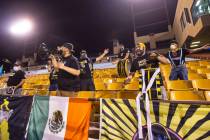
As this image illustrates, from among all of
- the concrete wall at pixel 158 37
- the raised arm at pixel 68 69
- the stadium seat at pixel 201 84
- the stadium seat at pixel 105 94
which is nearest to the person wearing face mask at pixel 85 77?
the stadium seat at pixel 105 94

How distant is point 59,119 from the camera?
7.46 feet

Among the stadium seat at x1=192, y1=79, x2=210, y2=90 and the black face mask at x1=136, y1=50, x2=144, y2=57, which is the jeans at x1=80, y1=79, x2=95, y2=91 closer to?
the black face mask at x1=136, y1=50, x2=144, y2=57

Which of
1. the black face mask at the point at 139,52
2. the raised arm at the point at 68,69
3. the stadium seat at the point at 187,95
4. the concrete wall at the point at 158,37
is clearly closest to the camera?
the stadium seat at the point at 187,95

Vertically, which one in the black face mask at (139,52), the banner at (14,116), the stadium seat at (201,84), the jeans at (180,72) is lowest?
the banner at (14,116)

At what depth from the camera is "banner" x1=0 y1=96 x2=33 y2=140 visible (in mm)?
2669

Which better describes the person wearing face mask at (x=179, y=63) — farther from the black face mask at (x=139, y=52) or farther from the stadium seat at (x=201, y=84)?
the black face mask at (x=139, y=52)

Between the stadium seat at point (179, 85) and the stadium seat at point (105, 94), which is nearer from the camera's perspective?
the stadium seat at point (179, 85)

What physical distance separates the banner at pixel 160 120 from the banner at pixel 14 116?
58.8 inches

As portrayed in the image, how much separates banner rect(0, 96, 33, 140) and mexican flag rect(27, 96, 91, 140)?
0.55 ft

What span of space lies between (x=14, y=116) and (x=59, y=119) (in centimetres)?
114

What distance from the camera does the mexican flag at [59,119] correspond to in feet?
6.89

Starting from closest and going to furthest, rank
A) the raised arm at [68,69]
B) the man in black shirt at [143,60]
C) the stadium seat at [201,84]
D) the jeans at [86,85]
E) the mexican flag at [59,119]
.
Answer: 1. the mexican flag at [59,119]
2. the raised arm at [68,69]
3. the stadium seat at [201,84]
4. the man in black shirt at [143,60]
5. the jeans at [86,85]

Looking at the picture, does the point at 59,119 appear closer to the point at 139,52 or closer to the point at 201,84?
the point at 139,52

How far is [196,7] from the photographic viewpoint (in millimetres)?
9375
